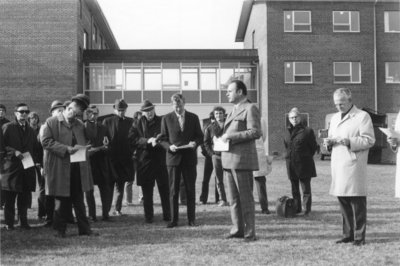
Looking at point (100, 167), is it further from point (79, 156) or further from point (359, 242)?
point (359, 242)

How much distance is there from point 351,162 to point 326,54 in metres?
A: 28.1

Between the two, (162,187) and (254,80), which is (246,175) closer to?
(162,187)

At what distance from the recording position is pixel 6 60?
31922 millimetres

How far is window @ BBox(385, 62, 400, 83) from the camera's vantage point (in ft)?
113

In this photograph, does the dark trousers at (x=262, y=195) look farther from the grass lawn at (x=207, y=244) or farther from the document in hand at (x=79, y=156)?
the document in hand at (x=79, y=156)

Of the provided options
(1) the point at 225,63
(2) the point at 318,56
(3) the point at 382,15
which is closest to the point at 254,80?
(1) the point at 225,63

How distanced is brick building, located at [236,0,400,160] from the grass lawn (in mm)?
24004

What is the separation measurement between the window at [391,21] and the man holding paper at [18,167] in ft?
98.7

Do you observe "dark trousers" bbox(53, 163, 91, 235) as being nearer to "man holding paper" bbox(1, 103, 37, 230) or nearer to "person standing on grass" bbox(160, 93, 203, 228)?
"man holding paper" bbox(1, 103, 37, 230)

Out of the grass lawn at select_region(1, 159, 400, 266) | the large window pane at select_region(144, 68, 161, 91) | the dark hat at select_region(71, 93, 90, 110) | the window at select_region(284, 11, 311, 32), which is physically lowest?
the grass lawn at select_region(1, 159, 400, 266)

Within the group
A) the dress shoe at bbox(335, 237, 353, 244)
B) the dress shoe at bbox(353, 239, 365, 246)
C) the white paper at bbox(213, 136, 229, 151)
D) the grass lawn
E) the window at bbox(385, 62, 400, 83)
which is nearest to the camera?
the grass lawn

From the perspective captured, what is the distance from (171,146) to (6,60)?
2613cm

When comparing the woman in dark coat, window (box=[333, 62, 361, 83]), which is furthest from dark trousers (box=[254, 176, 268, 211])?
window (box=[333, 62, 361, 83])

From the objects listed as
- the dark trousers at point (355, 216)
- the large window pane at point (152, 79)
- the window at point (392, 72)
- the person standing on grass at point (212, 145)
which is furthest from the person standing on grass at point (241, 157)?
the window at point (392, 72)
